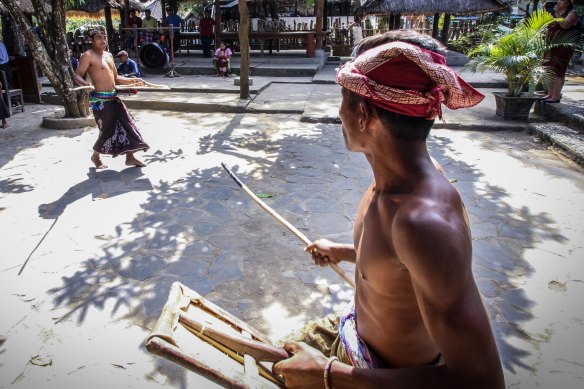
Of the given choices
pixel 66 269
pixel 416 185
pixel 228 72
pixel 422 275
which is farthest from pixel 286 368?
pixel 228 72

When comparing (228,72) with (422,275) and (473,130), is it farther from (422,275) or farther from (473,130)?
(422,275)

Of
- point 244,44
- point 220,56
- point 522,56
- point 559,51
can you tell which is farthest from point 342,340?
point 220,56

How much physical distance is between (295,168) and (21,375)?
416cm

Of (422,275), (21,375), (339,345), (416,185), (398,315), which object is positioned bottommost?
(21,375)

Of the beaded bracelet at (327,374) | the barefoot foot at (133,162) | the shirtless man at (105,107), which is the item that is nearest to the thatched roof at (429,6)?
the shirtless man at (105,107)

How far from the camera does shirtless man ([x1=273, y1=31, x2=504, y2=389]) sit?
976 mm

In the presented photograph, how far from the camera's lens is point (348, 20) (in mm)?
22594

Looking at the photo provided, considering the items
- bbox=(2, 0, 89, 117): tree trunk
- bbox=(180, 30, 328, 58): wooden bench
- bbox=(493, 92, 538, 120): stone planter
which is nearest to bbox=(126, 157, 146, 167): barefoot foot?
bbox=(2, 0, 89, 117): tree trunk

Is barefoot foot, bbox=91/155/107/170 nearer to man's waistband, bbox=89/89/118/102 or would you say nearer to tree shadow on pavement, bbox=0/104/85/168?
man's waistband, bbox=89/89/118/102

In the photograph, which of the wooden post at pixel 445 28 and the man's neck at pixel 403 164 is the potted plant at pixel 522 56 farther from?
the wooden post at pixel 445 28

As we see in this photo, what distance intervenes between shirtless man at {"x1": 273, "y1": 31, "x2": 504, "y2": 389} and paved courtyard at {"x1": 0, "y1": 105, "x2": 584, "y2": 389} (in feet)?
4.67

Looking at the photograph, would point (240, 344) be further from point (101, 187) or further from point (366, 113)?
point (101, 187)

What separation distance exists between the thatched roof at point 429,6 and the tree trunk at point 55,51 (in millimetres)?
9347

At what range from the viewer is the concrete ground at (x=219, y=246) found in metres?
2.62
